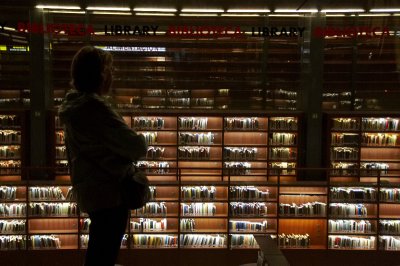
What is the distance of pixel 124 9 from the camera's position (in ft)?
33.0

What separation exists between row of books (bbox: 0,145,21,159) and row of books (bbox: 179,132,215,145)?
3.10 metres

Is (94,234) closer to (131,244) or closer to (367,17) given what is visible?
(131,244)

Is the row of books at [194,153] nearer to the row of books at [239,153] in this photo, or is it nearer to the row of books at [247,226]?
the row of books at [239,153]

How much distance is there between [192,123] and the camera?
9.46 metres

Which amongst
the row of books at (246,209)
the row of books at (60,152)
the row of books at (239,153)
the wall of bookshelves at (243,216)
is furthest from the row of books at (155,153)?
the row of books at (246,209)

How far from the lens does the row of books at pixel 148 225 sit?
7.17 metres

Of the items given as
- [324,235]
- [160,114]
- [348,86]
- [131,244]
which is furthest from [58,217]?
[348,86]

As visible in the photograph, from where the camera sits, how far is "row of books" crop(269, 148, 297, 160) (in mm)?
9688

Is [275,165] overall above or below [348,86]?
below

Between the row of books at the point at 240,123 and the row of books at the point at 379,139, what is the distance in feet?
6.94

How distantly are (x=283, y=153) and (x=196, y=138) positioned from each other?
172 cm

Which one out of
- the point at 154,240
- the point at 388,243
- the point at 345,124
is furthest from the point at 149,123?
the point at 388,243

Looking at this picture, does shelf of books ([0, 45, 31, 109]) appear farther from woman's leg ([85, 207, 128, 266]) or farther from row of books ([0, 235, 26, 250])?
woman's leg ([85, 207, 128, 266])

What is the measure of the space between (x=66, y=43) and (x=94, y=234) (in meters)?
8.83
